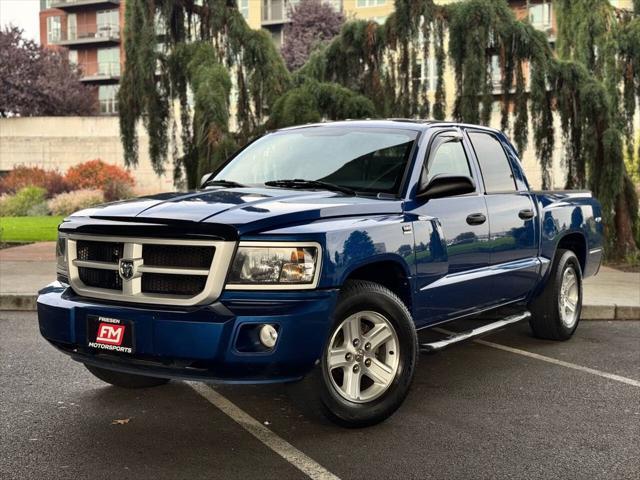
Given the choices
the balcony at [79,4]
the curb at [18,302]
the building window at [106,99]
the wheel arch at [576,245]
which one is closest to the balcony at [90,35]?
the balcony at [79,4]

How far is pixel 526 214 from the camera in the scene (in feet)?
22.9

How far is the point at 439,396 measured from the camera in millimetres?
5859

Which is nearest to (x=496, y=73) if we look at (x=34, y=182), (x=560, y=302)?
(x=560, y=302)

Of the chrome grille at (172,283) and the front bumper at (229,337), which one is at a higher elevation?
the chrome grille at (172,283)

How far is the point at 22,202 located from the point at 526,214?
89.8ft

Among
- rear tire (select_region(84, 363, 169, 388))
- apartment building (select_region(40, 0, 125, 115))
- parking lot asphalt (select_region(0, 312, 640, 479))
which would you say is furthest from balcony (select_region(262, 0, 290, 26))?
rear tire (select_region(84, 363, 169, 388))

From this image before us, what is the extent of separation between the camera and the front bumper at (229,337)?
4.46 meters

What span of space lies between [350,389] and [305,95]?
8.79 metres

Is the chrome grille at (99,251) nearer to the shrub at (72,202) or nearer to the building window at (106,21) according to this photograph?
the shrub at (72,202)

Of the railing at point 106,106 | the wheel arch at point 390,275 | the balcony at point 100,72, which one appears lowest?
the wheel arch at point 390,275

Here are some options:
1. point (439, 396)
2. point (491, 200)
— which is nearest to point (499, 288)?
point (491, 200)

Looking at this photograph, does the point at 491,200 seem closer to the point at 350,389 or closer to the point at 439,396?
the point at 439,396

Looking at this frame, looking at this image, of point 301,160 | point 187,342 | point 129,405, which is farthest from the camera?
point 301,160

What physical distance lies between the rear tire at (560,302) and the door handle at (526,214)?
2.62 ft
